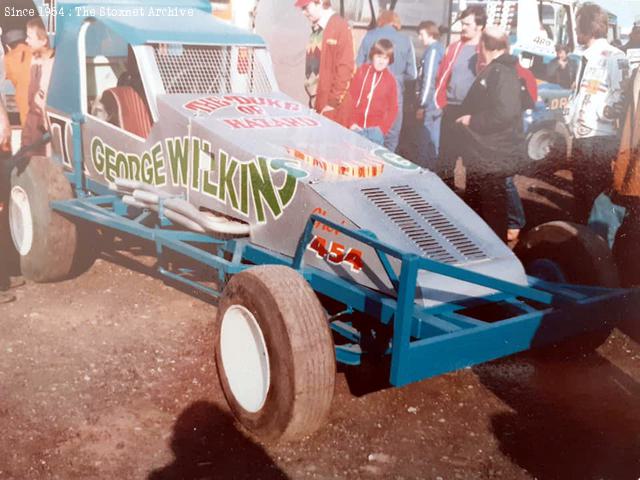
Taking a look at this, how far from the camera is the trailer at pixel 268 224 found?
3795mm

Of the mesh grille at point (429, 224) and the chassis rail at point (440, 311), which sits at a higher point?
the mesh grille at point (429, 224)

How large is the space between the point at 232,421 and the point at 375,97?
346 cm

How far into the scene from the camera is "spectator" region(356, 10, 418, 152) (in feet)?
21.4

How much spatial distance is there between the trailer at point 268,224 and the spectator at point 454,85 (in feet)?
4.30

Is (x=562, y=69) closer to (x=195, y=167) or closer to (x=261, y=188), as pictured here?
(x=261, y=188)

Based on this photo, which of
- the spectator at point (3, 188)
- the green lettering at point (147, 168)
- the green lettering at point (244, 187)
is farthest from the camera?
the spectator at point (3, 188)

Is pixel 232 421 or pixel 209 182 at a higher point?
pixel 209 182

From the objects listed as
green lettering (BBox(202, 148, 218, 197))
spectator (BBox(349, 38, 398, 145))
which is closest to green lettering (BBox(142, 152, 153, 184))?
green lettering (BBox(202, 148, 218, 197))

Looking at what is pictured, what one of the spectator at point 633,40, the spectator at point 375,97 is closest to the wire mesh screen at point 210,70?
the spectator at point 375,97

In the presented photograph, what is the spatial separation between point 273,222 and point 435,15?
8.57ft

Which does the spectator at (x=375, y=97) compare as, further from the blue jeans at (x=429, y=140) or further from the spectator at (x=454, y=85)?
the spectator at (x=454, y=85)

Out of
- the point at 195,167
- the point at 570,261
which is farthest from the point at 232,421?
the point at 570,261

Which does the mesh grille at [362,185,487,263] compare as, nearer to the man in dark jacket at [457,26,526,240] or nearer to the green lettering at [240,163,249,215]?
the green lettering at [240,163,249,215]

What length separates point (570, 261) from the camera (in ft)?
16.3
